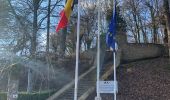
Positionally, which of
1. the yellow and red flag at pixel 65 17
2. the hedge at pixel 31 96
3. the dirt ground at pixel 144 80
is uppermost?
the yellow and red flag at pixel 65 17

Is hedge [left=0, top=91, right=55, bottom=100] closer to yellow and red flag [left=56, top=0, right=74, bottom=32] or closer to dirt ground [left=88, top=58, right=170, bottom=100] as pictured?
dirt ground [left=88, top=58, right=170, bottom=100]

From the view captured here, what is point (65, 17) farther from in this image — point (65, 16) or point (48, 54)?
point (48, 54)

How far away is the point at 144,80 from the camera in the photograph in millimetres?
29266

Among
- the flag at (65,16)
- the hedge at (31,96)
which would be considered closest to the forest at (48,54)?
the hedge at (31,96)

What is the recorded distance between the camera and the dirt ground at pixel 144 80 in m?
26.7

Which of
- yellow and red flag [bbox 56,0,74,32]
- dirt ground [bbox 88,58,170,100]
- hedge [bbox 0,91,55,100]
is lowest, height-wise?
hedge [bbox 0,91,55,100]

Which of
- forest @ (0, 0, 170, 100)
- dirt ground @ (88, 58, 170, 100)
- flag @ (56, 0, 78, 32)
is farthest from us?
forest @ (0, 0, 170, 100)

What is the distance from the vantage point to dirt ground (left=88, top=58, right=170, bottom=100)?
26.7 m

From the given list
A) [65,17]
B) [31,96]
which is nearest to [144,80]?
[31,96]

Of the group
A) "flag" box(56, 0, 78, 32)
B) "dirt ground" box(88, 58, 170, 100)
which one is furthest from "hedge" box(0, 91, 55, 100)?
"flag" box(56, 0, 78, 32)

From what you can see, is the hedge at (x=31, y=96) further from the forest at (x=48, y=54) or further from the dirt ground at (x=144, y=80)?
the dirt ground at (x=144, y=80)

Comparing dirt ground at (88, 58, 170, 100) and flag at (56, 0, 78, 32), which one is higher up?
flag at (56, 0, 78, 32)

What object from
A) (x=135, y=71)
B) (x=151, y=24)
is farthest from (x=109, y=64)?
(x=151, y=24)

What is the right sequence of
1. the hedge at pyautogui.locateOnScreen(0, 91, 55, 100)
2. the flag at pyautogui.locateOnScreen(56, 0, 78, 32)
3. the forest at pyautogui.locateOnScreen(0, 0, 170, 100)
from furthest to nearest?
the forest at pyautogui.locateOnScreen(0, 0, 170, 100)
the hedge at pyautogui.locateOnScreen(0, 91, 55, 100)
the flag at pyautogui.locateOnScreen(56, 0, 78, 32)
